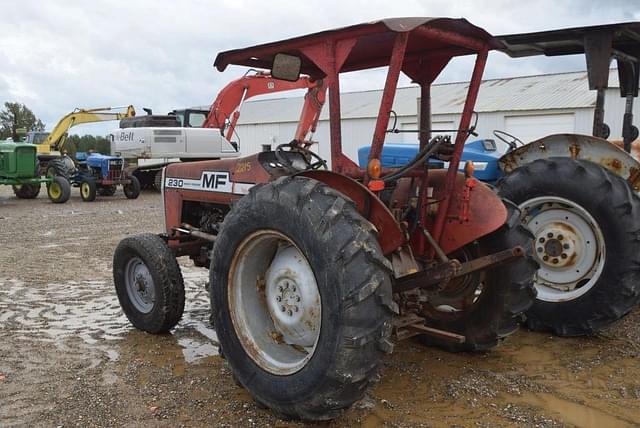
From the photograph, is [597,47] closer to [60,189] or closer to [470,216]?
[470,216]

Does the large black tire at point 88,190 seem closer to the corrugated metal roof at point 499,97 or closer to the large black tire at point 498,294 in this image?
the corrugated metal roof at point 499,97

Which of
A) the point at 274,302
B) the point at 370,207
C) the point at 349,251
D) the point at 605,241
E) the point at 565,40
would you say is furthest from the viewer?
the point at 565,40

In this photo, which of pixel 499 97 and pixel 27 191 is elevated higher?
pixel 499 97

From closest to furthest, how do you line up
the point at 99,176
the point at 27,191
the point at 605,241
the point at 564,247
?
the point at 605,241 < the point at 564,247 < the point at 99,176 < the point at 27,191

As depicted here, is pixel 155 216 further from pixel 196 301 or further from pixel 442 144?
pixel 442 144

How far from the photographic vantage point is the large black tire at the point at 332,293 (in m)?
2.81

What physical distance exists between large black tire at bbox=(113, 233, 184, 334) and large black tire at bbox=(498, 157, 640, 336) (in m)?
2.87

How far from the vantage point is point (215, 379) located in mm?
3920

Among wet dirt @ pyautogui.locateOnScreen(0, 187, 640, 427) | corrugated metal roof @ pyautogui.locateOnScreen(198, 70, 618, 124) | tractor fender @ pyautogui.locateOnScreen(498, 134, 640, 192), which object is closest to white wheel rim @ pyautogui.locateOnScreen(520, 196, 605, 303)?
wet dirt @ pyautogui.locateOnScreen(0, 187, 640, 427)

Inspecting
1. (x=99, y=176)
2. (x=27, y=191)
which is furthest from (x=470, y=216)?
(x=27, y=191)

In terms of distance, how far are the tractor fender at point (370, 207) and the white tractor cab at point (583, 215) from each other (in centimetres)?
132

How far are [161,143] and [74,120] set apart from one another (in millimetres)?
4802

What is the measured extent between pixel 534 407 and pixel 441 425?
0.62 meters

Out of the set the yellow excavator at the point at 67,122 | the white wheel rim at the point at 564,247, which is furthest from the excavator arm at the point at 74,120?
the white wheel rim at the point at 564,247
